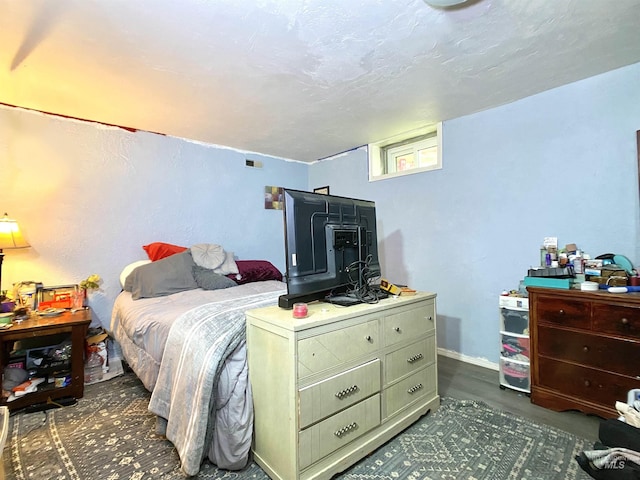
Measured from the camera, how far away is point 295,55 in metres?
1.81

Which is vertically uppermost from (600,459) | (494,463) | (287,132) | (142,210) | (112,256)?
(287,132)

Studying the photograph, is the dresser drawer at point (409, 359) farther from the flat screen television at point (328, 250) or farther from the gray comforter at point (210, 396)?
the gray comforter at point (210, 396)

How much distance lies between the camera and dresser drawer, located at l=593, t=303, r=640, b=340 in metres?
1.67

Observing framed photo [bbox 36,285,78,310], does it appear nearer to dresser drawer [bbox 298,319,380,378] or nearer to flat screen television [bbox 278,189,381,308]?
flat screen television [bbox 278,189,381,308]

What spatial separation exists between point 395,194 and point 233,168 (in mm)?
1963

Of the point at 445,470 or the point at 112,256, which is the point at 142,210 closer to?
the point at 112,256

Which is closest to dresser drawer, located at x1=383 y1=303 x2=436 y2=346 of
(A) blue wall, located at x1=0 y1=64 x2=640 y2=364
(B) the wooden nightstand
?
(A) blue wall, located at x1=0 y1=64 x2=640 y2=364

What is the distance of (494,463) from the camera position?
4.90 feet

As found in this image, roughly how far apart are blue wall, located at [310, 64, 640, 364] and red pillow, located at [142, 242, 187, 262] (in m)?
2.25

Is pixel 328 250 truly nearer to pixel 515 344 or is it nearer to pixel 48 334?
pixel 515 344

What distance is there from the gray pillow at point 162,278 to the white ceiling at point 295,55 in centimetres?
132

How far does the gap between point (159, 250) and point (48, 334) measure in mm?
1050

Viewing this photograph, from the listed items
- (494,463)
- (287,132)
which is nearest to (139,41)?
(287,132)

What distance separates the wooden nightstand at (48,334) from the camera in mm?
1969
